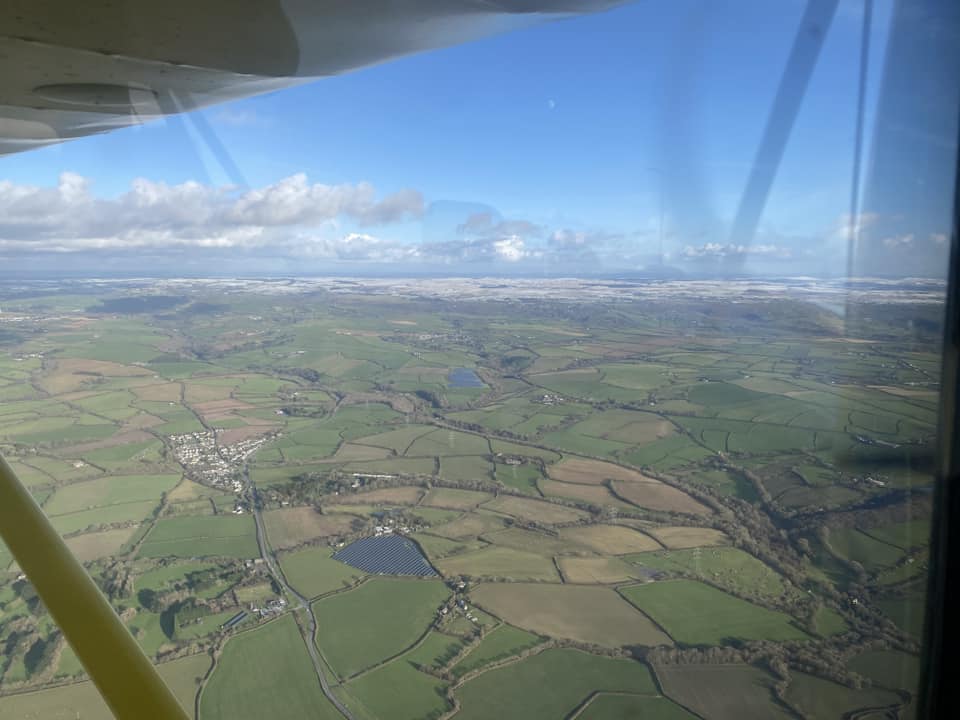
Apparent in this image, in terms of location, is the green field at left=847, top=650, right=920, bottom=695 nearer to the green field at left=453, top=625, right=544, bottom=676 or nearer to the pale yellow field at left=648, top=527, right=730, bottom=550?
the green field at left=453, top=625, right=544, bottom=676

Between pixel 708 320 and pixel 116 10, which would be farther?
pixel 708 320

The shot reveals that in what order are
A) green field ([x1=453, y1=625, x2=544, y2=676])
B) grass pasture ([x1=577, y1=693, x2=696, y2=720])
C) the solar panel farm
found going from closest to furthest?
the solar panel farm < grass pasture ([x1=577, y1=693, x2=696, y2=720]) < green field ([x1=453, y1=625, x2=544, y2=676])

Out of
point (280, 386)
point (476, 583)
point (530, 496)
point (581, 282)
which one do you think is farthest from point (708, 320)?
point (280, 386)

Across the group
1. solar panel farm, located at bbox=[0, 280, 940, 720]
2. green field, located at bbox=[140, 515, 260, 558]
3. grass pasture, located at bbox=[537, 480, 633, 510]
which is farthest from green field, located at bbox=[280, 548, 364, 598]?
grass pasture, located at bbox=[537, 480, 633, 510]

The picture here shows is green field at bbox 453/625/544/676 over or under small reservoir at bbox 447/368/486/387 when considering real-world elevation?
under

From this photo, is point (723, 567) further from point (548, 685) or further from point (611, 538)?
point (548, 685)

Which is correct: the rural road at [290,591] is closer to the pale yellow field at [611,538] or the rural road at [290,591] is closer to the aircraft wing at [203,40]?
the pale yellow field at [611,538]

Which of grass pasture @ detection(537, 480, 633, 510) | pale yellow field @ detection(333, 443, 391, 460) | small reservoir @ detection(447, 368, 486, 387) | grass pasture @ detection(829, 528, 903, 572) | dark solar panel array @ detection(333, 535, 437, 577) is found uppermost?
grass pasture @ detection(829, 528, 903, 572)

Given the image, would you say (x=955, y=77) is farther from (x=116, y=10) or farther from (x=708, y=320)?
(x=708, y=320)
